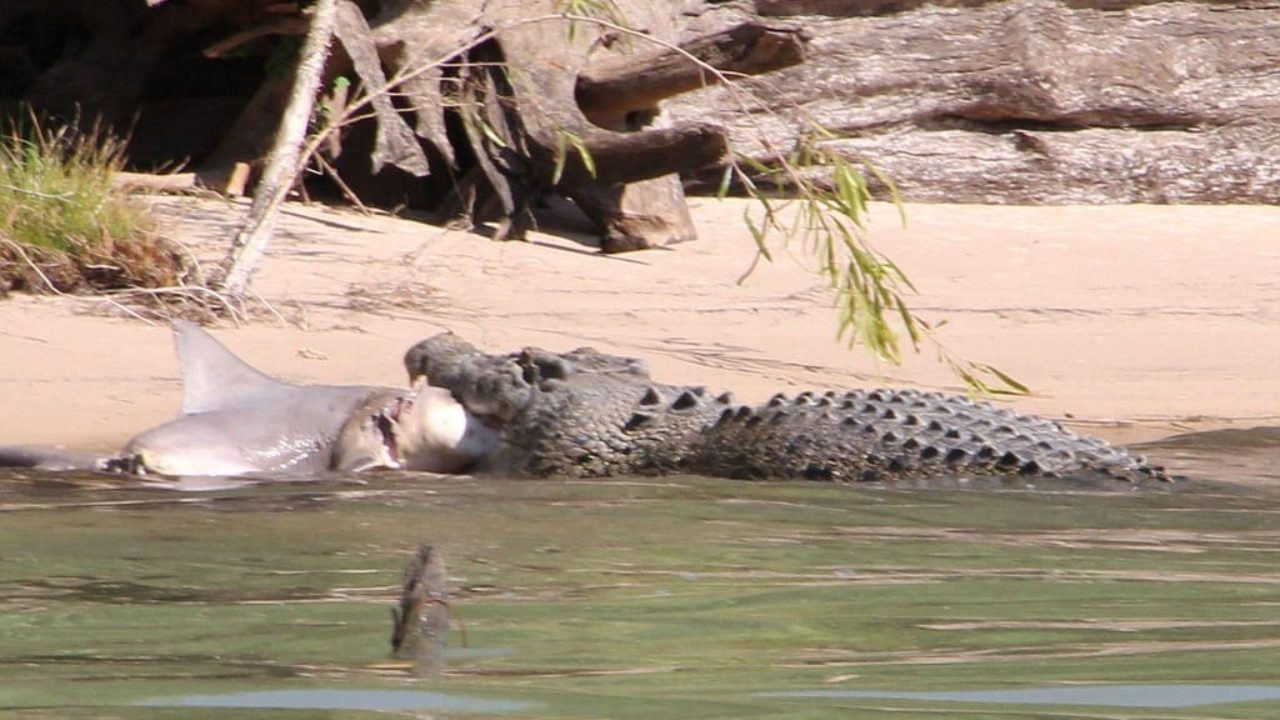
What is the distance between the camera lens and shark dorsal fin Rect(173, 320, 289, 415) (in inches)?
230

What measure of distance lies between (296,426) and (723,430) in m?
1.29

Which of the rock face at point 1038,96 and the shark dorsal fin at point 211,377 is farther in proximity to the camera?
the rock face at point 1038,96

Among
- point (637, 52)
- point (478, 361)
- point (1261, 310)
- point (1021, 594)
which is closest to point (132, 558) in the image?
point (1021, 594)

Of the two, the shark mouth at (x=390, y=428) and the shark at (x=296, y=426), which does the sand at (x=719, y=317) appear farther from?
the shark mouth at (x=390, y=428)

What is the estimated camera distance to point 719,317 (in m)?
8.05

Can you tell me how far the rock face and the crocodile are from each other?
199 inches

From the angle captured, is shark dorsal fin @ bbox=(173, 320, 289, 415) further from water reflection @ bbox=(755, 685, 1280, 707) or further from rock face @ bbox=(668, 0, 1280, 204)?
rock face @ bbox=(668, 0, 1280, 204)

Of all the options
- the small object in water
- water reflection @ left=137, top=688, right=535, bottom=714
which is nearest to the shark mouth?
the small object in water

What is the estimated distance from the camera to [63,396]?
6367 mm

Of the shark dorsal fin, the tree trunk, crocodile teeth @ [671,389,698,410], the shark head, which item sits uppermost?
the tree trunk

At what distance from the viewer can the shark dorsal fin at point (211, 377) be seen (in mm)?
5852

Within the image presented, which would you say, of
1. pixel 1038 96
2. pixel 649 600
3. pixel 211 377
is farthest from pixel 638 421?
pixel 1038 96

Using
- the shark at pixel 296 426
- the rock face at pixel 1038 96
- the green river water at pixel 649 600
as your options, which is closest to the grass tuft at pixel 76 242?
the shark at pixel 296 426

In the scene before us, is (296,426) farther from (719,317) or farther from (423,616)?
(423,616)
